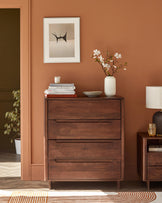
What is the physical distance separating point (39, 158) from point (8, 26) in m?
2.70

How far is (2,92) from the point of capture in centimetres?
569

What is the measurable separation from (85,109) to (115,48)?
0.92 meters

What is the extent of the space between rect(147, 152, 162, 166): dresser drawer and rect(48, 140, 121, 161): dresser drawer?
1.10 ft

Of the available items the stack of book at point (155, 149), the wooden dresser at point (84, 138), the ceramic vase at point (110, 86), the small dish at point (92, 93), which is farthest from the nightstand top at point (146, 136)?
the small dish at point (92, 93)

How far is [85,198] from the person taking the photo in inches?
130

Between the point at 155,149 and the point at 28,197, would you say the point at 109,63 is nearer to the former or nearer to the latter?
the point at 155,149

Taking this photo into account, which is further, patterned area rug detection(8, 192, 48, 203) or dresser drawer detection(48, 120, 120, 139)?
dresser drawer detection(48, 120, 120, 139)

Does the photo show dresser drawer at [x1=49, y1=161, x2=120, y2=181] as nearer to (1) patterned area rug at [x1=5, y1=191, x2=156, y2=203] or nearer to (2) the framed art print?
(1) patterned area rug at [x1=5, y1=191, x2=156, y2=203]

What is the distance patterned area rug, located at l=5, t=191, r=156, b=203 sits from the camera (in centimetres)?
323

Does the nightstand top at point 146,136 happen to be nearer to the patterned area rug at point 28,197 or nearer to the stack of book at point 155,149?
the stack of book at point 155,149

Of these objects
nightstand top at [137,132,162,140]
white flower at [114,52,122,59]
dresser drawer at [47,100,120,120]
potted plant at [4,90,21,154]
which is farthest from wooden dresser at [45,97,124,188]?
potted plant at [4,90,21,154]

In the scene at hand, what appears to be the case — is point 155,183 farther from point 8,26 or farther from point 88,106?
point 8,26

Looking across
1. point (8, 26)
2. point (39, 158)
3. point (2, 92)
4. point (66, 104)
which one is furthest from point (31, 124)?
point (8, 26)

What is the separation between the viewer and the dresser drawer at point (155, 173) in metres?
3.49
